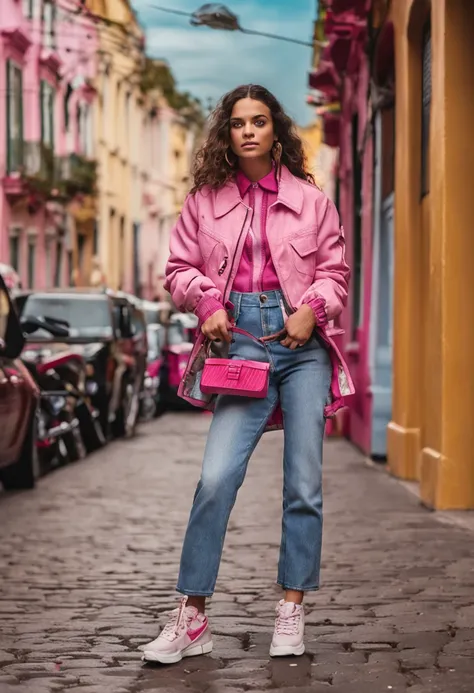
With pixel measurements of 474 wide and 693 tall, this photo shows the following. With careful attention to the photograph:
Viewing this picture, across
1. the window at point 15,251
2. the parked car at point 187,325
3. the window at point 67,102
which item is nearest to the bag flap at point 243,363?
the parked car at point 187,325

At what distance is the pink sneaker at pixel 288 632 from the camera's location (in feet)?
19.1

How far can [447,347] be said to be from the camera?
34.9 ft

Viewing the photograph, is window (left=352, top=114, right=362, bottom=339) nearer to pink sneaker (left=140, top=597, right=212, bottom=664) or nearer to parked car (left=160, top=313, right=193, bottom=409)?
parked car (left=160, top=313, right=193, bottom=409)

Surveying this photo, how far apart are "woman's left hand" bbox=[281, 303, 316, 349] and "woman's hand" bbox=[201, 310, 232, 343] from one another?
203 millimetres

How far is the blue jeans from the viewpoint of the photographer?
228 inches

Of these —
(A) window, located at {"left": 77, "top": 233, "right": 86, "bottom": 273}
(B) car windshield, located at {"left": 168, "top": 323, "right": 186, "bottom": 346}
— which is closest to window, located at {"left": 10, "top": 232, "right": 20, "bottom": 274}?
(A) window, located at {"left": 77, "top": 233, "right": 86, "bottom": 273}

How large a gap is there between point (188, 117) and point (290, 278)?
182 ft

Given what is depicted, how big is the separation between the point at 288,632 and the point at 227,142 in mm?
1734

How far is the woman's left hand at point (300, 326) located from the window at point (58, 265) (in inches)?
1463

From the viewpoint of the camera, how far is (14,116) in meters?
37.9

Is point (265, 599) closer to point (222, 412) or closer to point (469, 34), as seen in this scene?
point (222, 412)

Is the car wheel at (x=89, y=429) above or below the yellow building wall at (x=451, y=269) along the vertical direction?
below

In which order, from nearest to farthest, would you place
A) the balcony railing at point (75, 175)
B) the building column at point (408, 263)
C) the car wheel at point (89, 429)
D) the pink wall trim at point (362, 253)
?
1. the building column at point (408, 263)
2. the pink wall trim at point (362, 253)
3. the car wheel at point (89, 429)
4. the balcony railing at point (75, 175)

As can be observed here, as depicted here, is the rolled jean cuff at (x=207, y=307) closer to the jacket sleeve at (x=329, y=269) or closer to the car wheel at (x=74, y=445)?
the jacket sleeve at (x=329, y=269)
